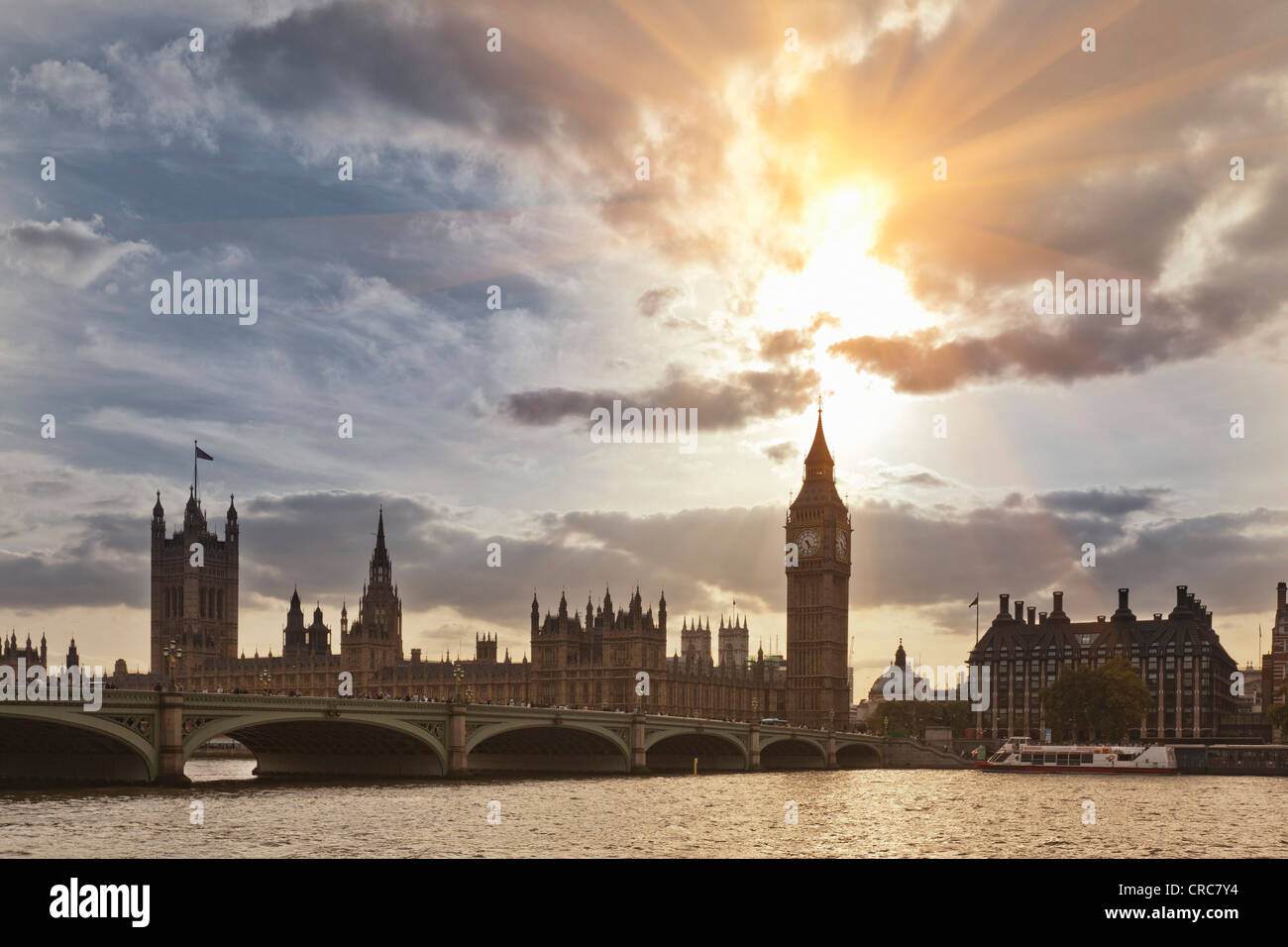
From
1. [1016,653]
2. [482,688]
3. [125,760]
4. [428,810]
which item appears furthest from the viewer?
[1016,653]

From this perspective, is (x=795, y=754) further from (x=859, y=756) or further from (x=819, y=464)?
(x=819, y=464)

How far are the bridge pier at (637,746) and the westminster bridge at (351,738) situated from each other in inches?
2.8

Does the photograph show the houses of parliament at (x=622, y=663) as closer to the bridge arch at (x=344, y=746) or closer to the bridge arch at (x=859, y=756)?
the bridge arch at (x=859, y=756)

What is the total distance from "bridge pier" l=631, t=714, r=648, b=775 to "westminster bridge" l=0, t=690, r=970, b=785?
0.07 metres

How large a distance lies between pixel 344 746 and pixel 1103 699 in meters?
83.6

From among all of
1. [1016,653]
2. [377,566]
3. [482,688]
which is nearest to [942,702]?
[1016,653]

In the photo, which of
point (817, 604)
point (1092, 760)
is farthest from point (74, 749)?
point (817, 604)

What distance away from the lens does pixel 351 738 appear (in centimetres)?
7356

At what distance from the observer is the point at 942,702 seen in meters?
190

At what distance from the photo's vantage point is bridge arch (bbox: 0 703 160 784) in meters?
51.6

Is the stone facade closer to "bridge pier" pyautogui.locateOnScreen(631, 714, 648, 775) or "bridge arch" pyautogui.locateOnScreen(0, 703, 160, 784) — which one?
"bridge pier" pyautogui.locateOnScreen(631, 714, 648, 775)
